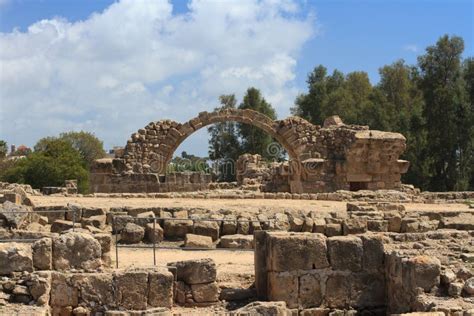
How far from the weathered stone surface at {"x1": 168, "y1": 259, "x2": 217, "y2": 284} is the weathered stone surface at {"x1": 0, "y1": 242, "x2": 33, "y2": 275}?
1.71 m

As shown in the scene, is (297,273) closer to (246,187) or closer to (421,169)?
(246,187)

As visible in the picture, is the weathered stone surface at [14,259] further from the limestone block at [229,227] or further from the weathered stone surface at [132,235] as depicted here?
the limestone block at [229,227]

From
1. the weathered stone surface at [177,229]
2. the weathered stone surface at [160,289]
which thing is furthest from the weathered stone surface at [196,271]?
the weathered stone surface at [177,229]

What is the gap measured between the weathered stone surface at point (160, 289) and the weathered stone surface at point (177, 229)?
4.52m

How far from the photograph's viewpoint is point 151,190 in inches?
888

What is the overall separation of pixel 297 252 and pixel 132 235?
442 cm

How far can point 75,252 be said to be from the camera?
292 inches

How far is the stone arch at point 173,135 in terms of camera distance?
915 inches

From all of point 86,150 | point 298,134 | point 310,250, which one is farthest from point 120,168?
point 86,150

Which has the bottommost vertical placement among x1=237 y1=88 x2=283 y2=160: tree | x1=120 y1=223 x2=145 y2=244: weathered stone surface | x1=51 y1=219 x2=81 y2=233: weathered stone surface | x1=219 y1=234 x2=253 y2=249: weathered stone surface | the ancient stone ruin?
x1=219 y1=234 x2=253 y2=249: weathered stone surface

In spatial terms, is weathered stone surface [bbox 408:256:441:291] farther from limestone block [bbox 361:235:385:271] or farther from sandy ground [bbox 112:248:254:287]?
sandy ground [bbox 112:248:254:287]

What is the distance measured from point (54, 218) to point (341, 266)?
6.47 metres

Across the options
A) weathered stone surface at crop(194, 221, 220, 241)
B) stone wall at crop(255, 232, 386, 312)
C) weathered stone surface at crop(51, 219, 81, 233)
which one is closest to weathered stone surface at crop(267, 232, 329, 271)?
stone wall at crop(255, 232, 386, 312)

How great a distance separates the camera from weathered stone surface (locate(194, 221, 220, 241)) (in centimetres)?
1157
